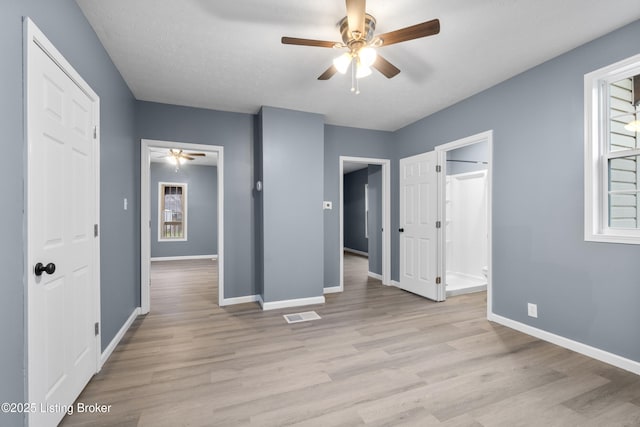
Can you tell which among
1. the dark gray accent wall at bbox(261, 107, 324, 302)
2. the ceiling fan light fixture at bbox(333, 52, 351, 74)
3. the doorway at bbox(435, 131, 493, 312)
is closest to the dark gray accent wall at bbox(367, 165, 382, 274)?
the doorway at bbox(435, 131, 493, 312)

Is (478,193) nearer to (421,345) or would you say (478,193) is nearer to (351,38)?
(421,345)

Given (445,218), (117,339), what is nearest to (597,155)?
(445,218)

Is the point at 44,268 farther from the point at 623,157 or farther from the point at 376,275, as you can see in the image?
the point at 376,275

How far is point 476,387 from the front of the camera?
2.05 m

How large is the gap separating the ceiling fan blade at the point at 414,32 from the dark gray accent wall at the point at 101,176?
196 centimetres

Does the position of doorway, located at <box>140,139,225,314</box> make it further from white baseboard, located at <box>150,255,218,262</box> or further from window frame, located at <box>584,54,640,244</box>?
window frame, located at <box>584,54,640,244</box>

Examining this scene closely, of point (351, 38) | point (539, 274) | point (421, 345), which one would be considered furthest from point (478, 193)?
point (351, 38)

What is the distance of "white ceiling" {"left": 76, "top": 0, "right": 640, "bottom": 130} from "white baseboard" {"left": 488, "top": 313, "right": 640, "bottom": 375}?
2.62m

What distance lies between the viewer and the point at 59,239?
1683mm

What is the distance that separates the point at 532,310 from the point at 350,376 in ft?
6.81

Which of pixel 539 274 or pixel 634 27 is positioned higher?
pixel 634 27

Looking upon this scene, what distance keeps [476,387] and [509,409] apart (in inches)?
9.7

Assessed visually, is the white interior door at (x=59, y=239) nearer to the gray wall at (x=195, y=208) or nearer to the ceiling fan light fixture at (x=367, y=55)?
the ceiling fan light fixture at (x=367, y=55)

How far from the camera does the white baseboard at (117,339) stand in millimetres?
2365
